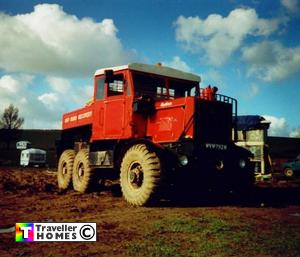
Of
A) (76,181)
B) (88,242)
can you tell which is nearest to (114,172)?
(76,181)

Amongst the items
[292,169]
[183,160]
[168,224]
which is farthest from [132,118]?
[292,169]

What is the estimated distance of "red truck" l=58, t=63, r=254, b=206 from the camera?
945 centimetres

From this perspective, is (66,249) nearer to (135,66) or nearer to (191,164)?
(191,164)

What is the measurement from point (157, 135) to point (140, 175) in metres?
1.30

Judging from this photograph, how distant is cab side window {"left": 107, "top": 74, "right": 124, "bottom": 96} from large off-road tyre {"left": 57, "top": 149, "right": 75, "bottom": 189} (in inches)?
152

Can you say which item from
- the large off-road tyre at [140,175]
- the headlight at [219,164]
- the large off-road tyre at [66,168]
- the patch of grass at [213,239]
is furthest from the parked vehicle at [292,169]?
the patch of grass at [213,239]

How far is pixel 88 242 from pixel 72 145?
9.51 m

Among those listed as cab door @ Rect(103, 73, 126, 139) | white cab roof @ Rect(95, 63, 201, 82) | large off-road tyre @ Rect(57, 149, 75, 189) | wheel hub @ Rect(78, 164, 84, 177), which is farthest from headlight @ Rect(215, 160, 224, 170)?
large off-road tyre @ Rect(57, 149, 75, 189)

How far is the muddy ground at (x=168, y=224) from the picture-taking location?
17.9 feet

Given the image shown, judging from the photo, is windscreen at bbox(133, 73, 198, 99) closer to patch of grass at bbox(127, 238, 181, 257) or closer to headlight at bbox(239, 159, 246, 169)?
headlight at bbox(239, 159, 246, 169)

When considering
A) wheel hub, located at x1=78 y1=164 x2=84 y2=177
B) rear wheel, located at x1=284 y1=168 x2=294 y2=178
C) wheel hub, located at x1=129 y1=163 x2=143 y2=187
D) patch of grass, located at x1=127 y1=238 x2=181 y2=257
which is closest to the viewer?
patch of grass, located at x1=127 y1=238 x2=181 y2=257

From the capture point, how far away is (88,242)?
5.97 metres

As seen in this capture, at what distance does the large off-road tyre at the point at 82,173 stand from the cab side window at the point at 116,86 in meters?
2.46

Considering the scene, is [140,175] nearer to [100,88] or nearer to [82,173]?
[100,88]
